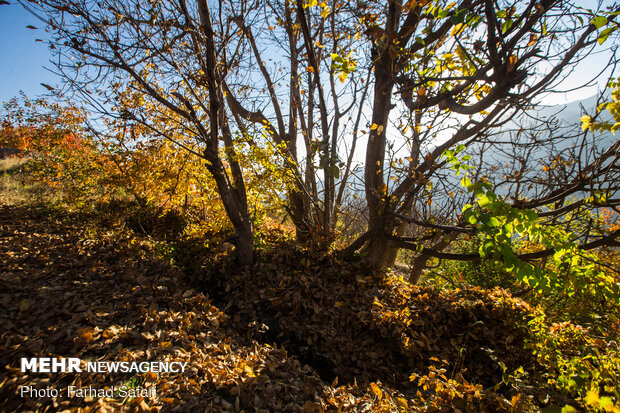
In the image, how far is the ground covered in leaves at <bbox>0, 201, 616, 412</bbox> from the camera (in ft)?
7.44

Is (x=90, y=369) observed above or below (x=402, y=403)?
above

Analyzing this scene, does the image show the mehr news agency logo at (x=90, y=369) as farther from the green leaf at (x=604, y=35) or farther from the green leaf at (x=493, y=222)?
the green leaf at (x=604, y=35)

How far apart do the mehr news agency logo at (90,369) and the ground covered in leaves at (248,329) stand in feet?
0.14

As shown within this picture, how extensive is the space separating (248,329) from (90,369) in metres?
1.63

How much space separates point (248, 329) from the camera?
11.2 ft

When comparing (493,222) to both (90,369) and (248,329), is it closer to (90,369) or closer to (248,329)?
(248,329)

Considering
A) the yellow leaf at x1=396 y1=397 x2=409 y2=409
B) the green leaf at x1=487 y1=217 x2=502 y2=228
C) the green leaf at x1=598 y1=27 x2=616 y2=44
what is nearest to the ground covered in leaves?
the yellow leaf at x1=396 y1=397 x2=409 y2=409

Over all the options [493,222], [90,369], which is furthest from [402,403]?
[90,369]

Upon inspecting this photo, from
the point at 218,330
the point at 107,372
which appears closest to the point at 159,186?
the point at 218,330

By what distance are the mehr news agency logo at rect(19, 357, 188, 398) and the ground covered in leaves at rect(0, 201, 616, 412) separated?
43mm

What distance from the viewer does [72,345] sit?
2391mm

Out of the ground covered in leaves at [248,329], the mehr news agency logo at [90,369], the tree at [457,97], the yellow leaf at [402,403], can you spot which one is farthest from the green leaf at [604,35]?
the mehr news agency logo at [90,369]

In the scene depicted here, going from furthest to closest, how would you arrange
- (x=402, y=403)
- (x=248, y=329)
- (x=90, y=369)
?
(x=248, y=329) < (x=402, y=403) < (x=90, y=369)

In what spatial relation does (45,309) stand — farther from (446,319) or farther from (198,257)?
(446,319)
